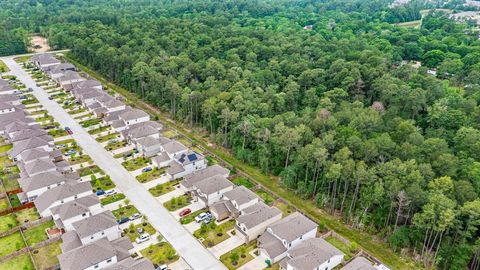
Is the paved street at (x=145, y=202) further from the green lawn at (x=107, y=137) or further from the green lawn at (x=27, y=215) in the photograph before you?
the green lawn at (x=27, y=215)

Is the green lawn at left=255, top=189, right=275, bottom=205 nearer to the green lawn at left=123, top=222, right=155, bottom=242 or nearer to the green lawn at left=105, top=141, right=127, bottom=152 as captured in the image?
the green lawn at left=123, top=222, right=155, bottom=242

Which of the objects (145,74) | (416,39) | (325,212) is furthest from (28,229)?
(416,39)

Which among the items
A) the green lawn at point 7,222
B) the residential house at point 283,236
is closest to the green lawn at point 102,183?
the green lawn at point 7,222

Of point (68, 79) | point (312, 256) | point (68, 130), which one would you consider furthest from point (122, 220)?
point (68, 79)

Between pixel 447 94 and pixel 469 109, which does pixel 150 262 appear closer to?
pixel 469 109

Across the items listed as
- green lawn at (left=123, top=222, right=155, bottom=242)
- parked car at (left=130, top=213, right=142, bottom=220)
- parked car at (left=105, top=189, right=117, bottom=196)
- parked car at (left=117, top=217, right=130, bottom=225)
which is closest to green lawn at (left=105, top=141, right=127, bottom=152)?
parked car at (left=105, top=189, right=117, bottom=196)

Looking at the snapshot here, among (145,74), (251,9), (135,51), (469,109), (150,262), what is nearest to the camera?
(150,262)
